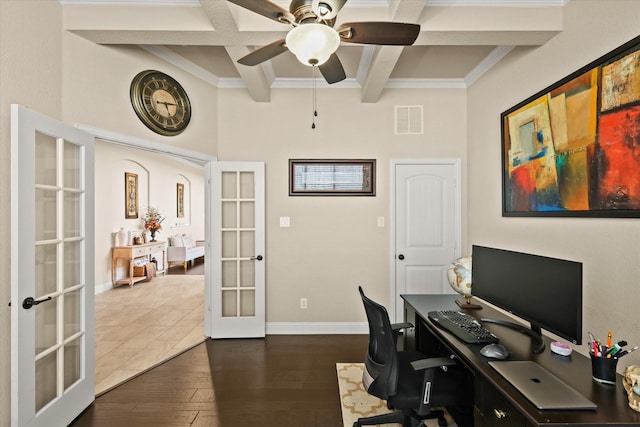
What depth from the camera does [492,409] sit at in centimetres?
145

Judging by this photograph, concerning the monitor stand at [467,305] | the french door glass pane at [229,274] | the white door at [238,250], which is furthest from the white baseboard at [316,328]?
the monitor stand at [467,305]

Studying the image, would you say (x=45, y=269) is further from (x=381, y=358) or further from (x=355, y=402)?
(x=355, y=402)

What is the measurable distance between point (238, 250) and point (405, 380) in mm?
2400

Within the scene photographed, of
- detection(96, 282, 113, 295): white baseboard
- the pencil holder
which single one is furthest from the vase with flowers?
the pencil holder

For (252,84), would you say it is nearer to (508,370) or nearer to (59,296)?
(59,296)

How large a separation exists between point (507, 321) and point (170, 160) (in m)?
8.33

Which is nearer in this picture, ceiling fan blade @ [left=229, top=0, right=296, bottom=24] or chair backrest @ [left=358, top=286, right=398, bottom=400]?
ceiling fan blade @ [left=229, top=0, right=296, bottom=24]

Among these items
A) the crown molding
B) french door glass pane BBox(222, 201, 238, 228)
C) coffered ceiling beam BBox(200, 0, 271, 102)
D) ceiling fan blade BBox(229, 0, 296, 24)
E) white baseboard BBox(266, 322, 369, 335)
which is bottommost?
white baseboard BBox(266, 322, 369, 335)

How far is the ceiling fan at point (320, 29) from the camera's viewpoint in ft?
4.86

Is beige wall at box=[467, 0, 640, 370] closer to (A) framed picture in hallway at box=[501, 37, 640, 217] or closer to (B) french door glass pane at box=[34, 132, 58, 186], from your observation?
(A) framed picture in hallway at box=[501, 37, 640, 217]

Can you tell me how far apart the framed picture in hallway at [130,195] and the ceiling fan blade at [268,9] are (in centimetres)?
637

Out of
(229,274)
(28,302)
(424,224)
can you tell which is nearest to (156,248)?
(229,274)

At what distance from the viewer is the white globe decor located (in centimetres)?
245

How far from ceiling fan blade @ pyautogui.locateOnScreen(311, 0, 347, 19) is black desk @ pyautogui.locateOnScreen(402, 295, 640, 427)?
73.5 inches
